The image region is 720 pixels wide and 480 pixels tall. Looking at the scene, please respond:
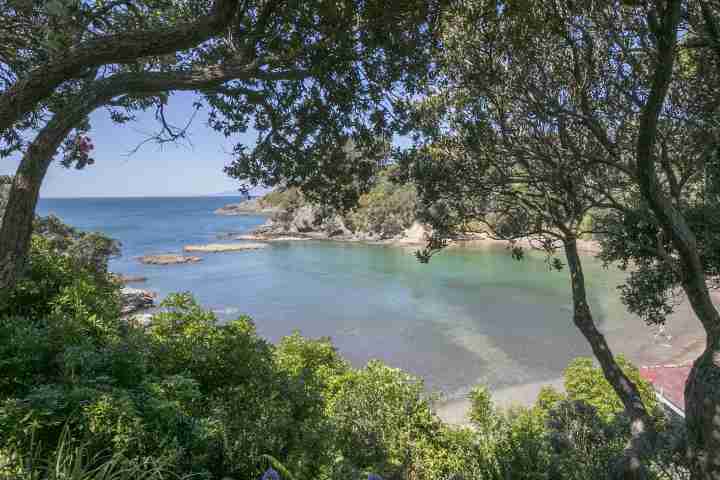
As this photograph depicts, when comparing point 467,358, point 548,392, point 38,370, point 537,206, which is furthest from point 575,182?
point 467,358

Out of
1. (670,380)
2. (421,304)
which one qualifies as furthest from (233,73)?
(421,304)

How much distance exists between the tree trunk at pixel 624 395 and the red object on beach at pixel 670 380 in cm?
974

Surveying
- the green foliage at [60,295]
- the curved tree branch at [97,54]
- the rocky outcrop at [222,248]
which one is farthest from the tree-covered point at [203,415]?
the rocky outcrop at [222,248]

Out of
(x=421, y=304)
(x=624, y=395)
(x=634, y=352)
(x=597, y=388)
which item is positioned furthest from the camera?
(x=421, y=304)

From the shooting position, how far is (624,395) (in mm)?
6301

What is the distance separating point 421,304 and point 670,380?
55.9ft

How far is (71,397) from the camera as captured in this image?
3.31 metres

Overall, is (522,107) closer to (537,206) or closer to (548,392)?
(537,206)

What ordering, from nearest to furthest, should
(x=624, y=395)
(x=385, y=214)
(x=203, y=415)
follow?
(x=203, y=415) → (x=624, y=395) → (x=385, y=214)

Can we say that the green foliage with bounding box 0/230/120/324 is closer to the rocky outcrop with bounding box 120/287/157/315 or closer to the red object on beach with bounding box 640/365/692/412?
the red object on beach with bounding box 640/365/692/412

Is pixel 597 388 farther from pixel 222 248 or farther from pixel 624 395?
pixel 222 248

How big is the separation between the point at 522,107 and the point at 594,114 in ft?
3.53

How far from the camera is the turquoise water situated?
20500mm

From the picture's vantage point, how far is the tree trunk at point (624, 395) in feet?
16.6
